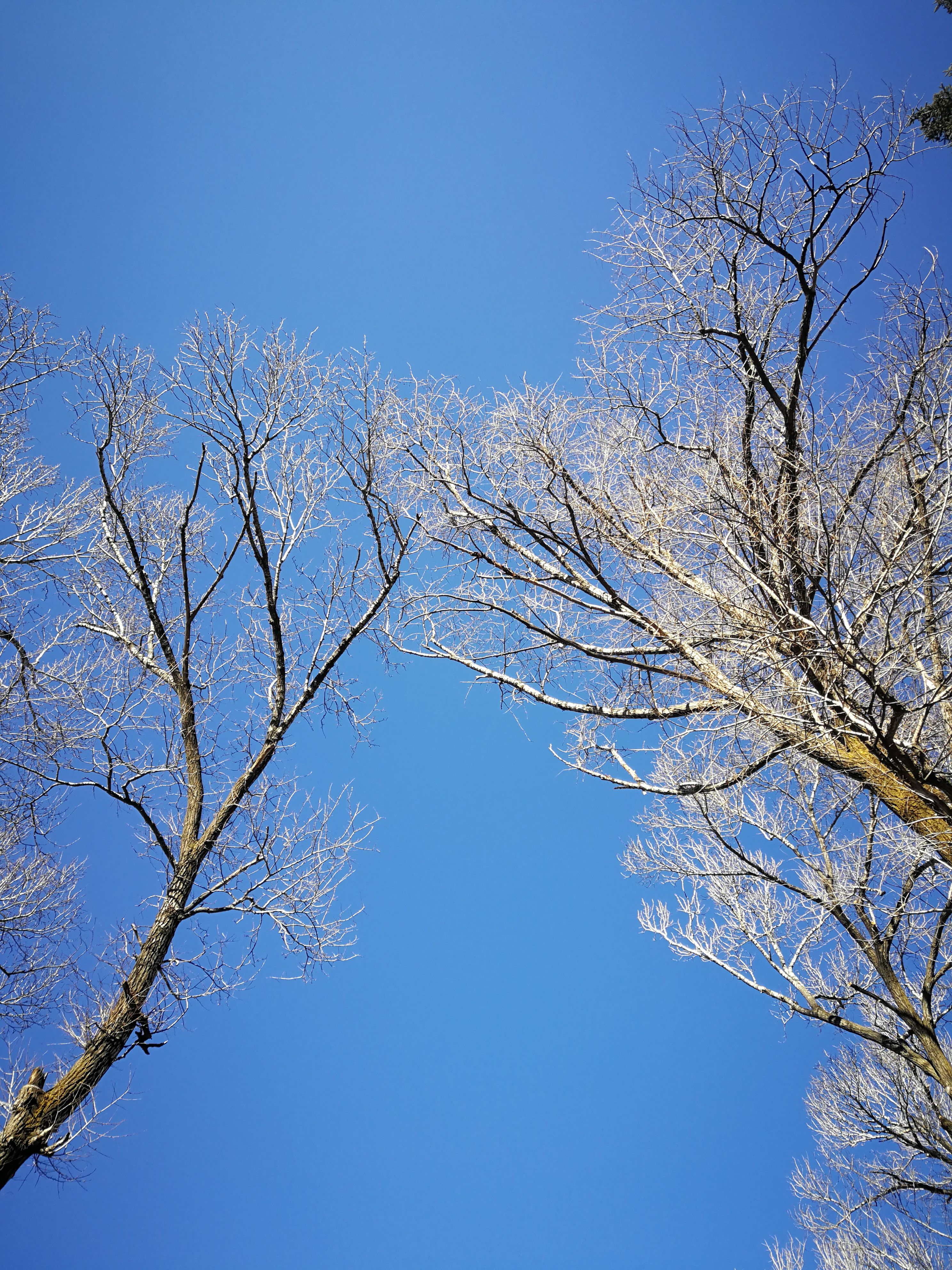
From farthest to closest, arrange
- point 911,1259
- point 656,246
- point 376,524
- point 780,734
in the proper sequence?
point 911,1259 → point 376,524 → point 656,246 → point 780,734

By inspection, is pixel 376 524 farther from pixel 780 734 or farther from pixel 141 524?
pixel 780 734

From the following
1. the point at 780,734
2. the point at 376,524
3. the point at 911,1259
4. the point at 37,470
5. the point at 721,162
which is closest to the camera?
the point at 780,734

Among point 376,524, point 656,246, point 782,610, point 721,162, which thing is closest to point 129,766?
point 376,524

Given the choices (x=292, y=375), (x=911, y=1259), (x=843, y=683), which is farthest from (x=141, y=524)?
(x=911, y=1259)

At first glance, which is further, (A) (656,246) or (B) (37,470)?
(B) (37,470)

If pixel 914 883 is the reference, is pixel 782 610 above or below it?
below

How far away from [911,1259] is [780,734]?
970cm

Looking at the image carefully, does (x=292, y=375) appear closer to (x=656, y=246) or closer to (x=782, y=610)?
(x=656, y=246)

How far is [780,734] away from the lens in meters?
3.66

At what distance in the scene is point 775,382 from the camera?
4.49m

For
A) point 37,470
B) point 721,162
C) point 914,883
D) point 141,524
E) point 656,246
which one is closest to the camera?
point 721,162

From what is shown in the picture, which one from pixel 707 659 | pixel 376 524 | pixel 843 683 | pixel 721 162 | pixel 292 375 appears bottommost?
pixel 843 683

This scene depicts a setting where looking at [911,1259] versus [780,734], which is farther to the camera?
[911,1259]

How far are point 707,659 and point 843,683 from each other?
4.03 feet
